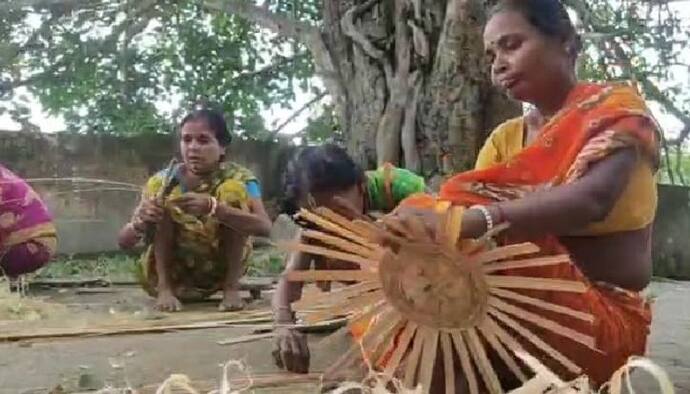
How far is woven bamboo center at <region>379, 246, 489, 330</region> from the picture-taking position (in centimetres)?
167

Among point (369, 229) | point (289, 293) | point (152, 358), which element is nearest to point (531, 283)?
point (369, 229)

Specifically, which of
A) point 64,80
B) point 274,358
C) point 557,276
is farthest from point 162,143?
point 557,276

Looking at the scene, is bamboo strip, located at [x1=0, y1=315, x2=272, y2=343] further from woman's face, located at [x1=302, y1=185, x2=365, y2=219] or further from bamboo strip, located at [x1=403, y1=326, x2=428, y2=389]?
bamboo strip, located at [x1=403, y1=326, x2=428, y2=389]

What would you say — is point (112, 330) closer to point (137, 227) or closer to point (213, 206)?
point (213, 206)

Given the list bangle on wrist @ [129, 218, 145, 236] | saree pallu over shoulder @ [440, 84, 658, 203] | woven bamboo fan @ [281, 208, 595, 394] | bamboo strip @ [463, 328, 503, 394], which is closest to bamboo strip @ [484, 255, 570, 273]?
woven bamboo fan @ [281, 208, 595, 394]

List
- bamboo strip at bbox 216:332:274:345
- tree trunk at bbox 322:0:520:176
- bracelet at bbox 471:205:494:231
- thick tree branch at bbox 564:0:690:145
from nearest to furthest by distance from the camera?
bracelet at bbox 471:205:494:231
bamboo strip at bbox 216:332:274:345
tree trunk at bbox 322:0:520:176
thick tree branch at bbox 564:0:690:145

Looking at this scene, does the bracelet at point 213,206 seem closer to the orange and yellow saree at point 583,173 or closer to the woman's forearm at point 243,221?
the woman's forearm at point 243,221

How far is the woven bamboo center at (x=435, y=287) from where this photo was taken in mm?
1673

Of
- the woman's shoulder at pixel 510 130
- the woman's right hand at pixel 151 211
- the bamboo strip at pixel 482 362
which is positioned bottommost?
the bamboo strip at pixel 482 362

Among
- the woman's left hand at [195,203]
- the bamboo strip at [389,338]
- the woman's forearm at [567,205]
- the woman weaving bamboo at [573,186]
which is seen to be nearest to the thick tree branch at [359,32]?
the woman's left hand at [195,203]

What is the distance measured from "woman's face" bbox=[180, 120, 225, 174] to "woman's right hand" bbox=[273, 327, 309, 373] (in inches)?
66.5

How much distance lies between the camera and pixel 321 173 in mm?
2354

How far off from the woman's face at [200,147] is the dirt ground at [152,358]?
2.65ft

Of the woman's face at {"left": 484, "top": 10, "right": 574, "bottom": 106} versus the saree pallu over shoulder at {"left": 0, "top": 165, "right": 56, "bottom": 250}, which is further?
the saree pallu over shoulder at {"left": 0, "top": 165, "right": 56, "bottom": 250}
